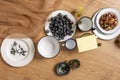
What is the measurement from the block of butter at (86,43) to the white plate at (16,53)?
21cm

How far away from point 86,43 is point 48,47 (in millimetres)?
172

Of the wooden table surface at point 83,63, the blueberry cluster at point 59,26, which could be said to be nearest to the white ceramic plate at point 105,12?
the wooden table surface at point 83,63

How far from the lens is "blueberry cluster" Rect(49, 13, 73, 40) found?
51.2 inches

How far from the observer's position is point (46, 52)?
131cm

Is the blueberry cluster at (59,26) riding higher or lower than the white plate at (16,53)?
higher

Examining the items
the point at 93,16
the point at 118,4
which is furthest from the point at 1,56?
the point at 118,4

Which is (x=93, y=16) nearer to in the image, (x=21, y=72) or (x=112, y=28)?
(x=112, y=28)

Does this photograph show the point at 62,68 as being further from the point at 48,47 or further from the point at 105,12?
the point at 105,12

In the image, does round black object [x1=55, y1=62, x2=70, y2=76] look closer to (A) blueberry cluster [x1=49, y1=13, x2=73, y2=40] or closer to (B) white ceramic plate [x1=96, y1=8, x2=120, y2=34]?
(A) blueberry cluster [x1=49, y1=13, x2=73, y2=40]

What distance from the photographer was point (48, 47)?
132cm

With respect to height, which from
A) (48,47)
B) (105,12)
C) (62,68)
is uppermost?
(105,12)

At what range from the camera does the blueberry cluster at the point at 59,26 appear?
1300 mm

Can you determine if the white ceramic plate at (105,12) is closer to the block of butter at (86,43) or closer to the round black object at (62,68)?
the block of butter at (86,43)

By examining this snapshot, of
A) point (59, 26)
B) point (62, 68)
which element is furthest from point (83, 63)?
point (59, 26)
